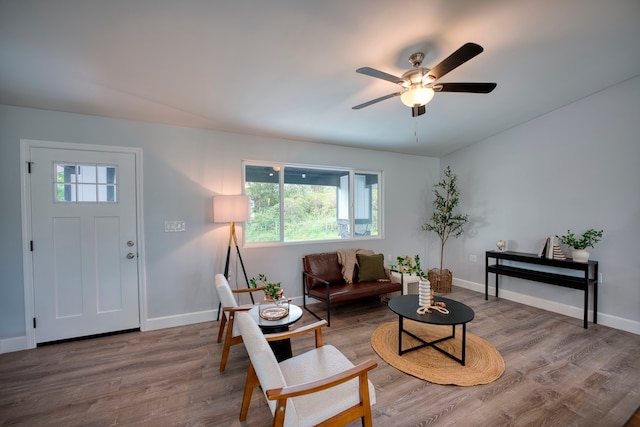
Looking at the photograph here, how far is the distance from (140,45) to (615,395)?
4.50 meters

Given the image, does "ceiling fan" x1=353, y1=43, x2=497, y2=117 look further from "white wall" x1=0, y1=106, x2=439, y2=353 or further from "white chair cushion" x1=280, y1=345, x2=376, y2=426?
"white wall" x1=0, y1=106, x2=439, y2=353

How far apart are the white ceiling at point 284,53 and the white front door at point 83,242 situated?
62 cm

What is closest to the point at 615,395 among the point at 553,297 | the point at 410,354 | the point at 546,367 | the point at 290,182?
the point at 546,367

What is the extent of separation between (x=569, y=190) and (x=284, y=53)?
411cm

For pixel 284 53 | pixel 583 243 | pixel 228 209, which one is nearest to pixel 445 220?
pixel 583 243

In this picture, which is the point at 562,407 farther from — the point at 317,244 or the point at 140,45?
the point at 140,45

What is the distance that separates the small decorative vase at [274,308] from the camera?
2252 mm

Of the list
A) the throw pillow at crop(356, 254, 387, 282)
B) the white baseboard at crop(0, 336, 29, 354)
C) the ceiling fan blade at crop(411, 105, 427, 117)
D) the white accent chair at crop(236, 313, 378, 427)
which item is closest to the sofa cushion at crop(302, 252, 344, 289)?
the throw pillow at crop(356, 254, 387, 282)

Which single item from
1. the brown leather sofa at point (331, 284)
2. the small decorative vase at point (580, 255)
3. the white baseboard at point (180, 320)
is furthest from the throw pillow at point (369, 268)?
the small decorative vase at point (580, 255)

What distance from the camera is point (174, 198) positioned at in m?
3.27

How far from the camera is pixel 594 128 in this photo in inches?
131

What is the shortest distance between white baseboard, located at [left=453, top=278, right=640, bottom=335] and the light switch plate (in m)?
4.89

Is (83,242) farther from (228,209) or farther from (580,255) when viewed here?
(580,255)

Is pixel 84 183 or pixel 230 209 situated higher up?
pixel 84 183
